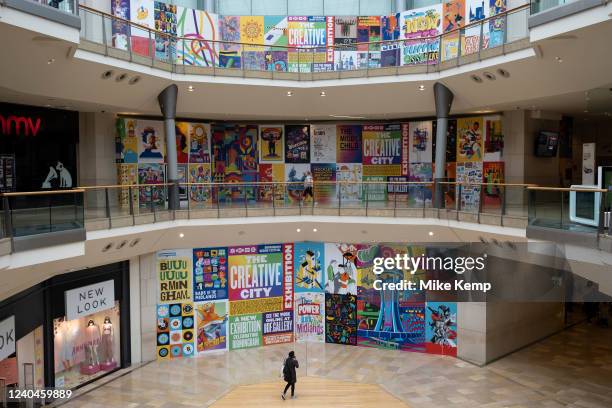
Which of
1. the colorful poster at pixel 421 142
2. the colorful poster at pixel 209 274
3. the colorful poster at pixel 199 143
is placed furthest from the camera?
the colorful poster at pixel 199 143

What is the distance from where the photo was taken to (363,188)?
1382 cm

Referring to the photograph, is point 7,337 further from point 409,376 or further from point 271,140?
point 271,140

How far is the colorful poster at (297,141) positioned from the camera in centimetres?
1723

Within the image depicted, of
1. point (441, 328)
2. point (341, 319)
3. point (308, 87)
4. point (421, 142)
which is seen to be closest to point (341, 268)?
point (341, 319)

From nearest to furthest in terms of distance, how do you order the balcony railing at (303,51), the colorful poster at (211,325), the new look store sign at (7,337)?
the new look store sign at (7,337) → the balcony railing at (303,51) → the colorful poster at (211,325)

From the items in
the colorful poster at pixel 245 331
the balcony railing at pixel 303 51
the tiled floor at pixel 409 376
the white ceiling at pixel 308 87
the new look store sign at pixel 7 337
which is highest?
the balcony railing at pixel 303 51

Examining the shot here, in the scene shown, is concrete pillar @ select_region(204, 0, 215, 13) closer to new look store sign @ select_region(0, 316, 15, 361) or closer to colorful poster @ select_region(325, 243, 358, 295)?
colorful poster @ select_region(325, 243, 358, 295)

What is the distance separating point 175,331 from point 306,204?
4.90 meters

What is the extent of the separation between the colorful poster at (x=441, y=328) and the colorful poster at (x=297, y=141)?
6.10m

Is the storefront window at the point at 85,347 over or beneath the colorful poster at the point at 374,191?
beneath

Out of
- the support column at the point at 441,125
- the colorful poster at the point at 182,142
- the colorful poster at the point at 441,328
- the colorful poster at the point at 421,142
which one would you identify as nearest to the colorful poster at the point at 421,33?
the support column at the point at 441,125

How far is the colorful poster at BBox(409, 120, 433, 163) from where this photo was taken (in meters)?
16.4

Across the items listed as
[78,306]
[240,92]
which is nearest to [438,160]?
[240,92]

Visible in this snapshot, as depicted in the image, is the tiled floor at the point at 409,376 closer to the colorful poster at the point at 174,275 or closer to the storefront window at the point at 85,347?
the storefront window at the point at 85,347
